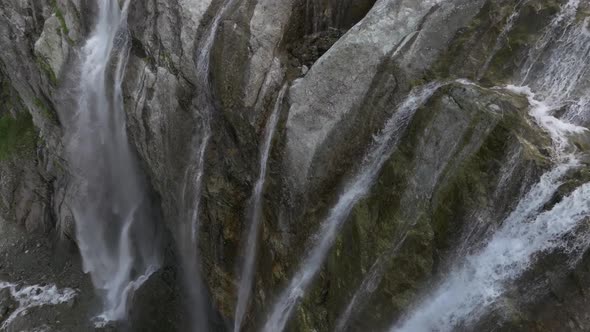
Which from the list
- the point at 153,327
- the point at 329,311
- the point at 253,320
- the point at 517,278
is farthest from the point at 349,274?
the point at 153,327

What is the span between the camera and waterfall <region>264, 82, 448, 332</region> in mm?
9711

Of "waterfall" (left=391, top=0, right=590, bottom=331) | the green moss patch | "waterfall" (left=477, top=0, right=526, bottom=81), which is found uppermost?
the green moss patch

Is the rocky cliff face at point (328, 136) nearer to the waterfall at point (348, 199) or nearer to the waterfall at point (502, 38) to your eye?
the waterfall at point (502, 38)

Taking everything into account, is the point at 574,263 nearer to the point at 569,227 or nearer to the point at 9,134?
the point at 569,227

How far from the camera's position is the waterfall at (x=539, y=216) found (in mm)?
7461

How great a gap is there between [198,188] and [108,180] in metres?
6.20

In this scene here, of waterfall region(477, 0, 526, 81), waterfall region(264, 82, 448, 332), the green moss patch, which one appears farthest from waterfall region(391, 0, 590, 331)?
the green moss patch

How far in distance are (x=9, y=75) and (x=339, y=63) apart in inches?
671

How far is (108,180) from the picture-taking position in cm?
1866

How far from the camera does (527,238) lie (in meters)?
7.72

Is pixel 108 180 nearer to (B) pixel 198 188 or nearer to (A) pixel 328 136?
(B) pixel 198 188

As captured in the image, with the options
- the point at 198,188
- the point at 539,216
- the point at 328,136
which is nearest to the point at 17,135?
the point at 198,188

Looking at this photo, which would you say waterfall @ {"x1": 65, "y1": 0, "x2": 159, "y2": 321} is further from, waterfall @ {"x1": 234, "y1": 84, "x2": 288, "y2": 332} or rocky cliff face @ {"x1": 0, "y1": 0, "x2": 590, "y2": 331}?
waterfall @ {"x1": 234, "y1": 84, "x2": 288, "y2": 332}

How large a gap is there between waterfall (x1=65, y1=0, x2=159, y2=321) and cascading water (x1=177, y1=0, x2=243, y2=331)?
9.93ft
